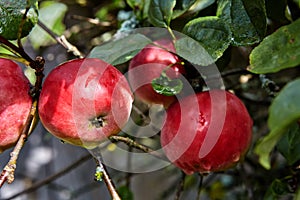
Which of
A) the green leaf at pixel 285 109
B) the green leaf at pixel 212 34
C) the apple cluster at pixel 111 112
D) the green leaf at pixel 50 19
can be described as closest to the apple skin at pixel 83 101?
the apple cluster at pixel 111 112

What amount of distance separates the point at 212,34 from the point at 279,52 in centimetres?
17

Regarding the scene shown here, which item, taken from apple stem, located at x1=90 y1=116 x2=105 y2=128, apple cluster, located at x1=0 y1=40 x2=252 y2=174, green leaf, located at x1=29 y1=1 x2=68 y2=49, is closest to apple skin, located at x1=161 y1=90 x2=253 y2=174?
apple cluster, located at x1=0 y1=40 x2=252 y2=174

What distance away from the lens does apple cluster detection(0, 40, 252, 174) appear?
55 centimetres

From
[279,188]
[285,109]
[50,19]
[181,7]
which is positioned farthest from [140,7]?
[285,109]

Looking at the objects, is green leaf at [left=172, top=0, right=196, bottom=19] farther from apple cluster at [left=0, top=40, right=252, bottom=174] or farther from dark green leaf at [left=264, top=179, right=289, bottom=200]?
dark green leaf at [left=264, top=179, right=289, bottom=200]

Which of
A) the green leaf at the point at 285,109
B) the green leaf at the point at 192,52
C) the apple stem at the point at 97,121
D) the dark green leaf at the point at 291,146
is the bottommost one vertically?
the dark green leaf at the point at 291,146

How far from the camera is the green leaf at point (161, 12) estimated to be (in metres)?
0.68

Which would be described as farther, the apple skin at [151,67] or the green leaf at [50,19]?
the green leaf at [50,19]

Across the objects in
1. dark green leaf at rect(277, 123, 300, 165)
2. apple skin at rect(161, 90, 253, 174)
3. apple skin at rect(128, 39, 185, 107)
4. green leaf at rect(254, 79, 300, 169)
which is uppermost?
green leaf at rect(254, 79, 300, 169)

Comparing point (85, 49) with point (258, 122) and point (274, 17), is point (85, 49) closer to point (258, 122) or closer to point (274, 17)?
point (258, 122)

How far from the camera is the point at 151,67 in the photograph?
70cm

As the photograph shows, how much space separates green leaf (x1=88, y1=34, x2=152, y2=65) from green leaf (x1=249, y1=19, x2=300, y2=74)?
229 millimetres

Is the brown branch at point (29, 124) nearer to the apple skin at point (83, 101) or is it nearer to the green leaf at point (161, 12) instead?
the apple skin at point (83, 101)

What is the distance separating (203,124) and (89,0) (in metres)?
0.65
